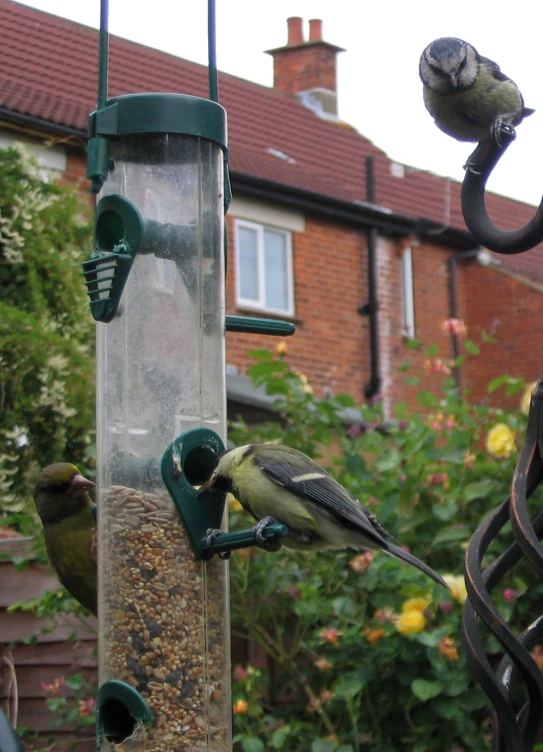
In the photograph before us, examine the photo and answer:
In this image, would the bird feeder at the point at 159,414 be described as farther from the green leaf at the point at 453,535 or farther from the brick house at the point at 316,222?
the brick house at the point at 316,222

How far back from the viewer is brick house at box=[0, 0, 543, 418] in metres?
12.7

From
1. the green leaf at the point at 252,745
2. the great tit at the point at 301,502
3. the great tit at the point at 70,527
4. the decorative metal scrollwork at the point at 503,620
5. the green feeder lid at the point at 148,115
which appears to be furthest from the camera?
the green leaf at the point at 252,745

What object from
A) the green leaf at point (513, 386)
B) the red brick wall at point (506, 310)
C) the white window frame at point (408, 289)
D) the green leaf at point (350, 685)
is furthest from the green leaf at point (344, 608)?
the red brick wall at point (506, 310)

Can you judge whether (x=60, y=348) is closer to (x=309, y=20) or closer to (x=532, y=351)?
(x=532, y=351)

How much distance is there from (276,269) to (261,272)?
318 millimetres

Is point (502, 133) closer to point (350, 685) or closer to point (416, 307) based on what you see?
point (350, 685)

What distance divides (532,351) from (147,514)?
13850 mm

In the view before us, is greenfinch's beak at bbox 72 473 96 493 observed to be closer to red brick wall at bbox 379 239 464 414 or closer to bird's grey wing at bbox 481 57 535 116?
bird's grey wing at bbox 481 57 535 116

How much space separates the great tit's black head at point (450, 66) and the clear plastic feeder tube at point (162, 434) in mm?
640

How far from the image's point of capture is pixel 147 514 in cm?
297

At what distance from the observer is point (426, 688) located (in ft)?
12.3

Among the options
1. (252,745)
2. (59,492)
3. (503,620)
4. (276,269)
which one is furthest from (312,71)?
(503,620)

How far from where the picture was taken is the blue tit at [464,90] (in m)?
2.58

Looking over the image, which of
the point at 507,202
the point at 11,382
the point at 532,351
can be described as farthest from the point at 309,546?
the point at 507,202
